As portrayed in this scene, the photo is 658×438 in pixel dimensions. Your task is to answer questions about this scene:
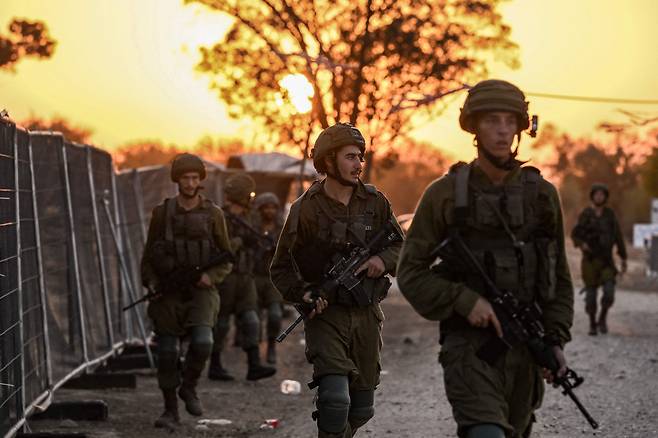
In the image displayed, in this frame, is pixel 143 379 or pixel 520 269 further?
pixel 143 379

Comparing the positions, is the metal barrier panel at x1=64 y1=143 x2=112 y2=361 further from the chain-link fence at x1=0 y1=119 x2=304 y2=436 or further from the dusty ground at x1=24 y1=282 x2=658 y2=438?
the dusty ground at x1=24 y1=282 x2=658 y2=438

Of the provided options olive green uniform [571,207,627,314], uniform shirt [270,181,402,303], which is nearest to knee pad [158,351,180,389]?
uniform shirt [270,181,402,303]

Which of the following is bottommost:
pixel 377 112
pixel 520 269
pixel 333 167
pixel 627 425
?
pixel 627 425

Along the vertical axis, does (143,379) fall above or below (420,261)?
below

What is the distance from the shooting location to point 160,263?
9.50 metres

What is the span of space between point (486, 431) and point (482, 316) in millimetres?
453

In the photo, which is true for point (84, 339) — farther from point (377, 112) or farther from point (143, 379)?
point (377, 112)

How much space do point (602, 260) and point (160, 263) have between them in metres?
8.31

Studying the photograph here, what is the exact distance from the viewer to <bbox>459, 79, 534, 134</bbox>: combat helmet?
17.0 feet

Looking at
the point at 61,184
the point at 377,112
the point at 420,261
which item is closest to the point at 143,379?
the point at 61,184

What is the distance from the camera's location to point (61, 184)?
10.7 meters

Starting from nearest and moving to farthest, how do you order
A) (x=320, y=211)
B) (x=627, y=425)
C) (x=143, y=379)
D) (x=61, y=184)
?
(x=320, y=211), (x=627, y=425), (x=61, y=184), (x=143, y=379)

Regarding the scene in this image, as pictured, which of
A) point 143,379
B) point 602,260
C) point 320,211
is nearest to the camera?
point 320,211

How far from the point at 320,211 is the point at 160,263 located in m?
2.77
